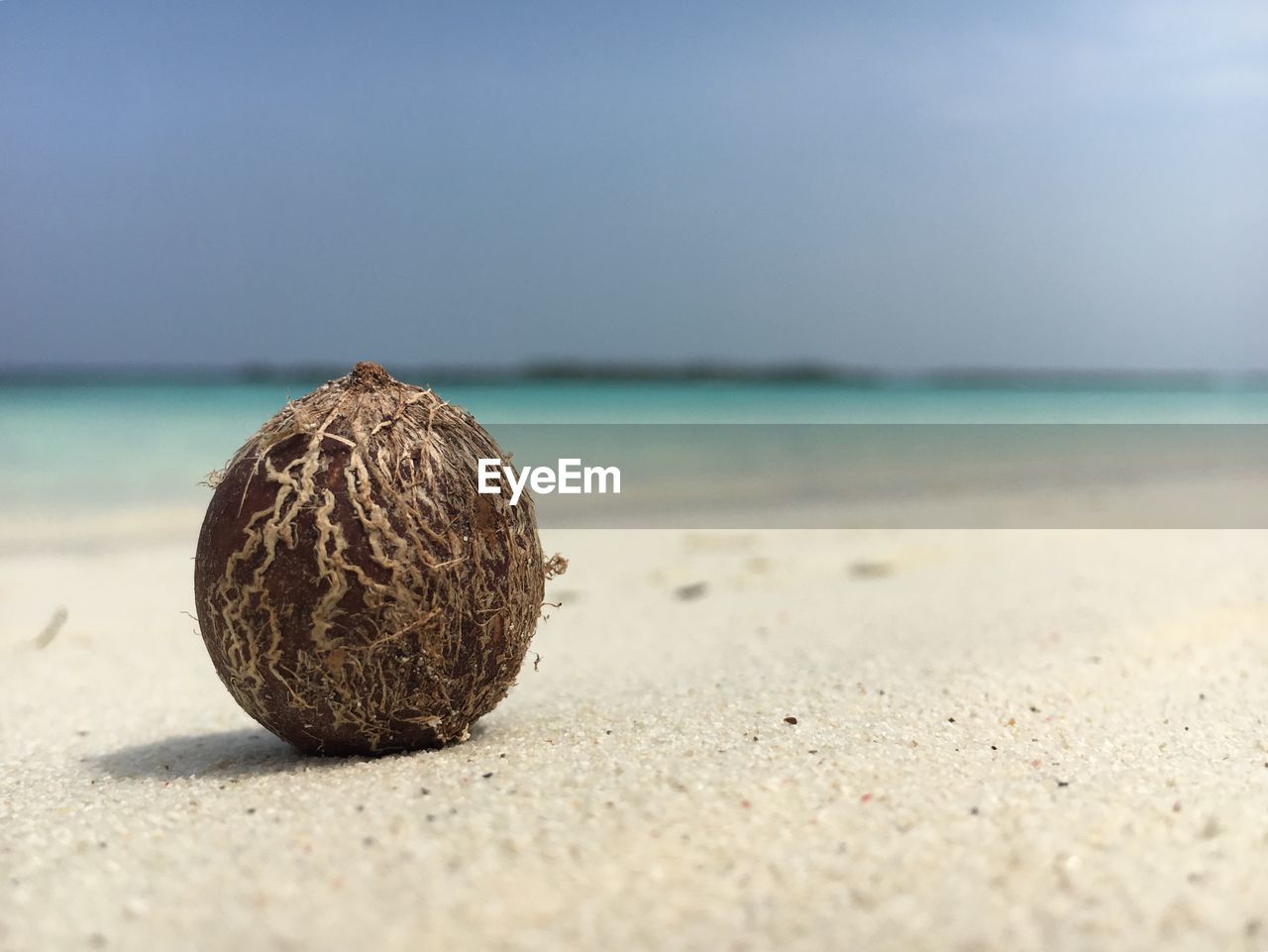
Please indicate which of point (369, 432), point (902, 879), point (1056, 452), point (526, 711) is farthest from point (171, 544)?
point (1056, 452)

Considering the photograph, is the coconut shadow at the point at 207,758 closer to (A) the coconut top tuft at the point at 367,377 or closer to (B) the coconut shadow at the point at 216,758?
(B) the coconut shadow at the point at 216,758

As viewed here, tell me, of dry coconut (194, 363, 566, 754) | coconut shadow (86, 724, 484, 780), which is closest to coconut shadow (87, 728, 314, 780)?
coconut shadow (86, 724, 484, 780)

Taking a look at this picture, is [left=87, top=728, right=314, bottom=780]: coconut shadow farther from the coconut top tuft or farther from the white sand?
the coconut top tuft

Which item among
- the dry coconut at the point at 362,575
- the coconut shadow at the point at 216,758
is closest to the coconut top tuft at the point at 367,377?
the dry coconut at the point at 362,575

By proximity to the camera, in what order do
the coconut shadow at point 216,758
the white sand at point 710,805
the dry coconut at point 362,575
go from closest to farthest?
the white sand at point 710,805
the dry coconut at point 362,575
the coconut shadow at point 216,758

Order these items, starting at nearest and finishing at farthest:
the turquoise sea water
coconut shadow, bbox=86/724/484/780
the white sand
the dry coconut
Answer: the white sand, the dry coconut, coconut shadow, bbox=86/724/484/780, the turquoise sea water

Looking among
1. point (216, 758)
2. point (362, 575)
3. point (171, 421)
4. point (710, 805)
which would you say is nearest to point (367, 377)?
point (362, 575)
